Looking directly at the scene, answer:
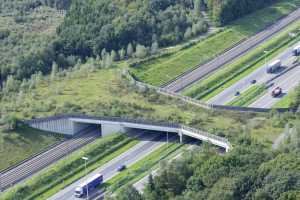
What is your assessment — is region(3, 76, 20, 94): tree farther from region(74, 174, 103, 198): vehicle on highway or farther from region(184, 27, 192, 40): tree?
region(184, 27, 192, 40): tree

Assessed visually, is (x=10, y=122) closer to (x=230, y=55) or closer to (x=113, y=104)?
(x=113, y=104)

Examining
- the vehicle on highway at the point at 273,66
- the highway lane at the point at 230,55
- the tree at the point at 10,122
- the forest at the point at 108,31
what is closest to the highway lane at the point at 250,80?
the vehicle on highway at the point at 273,66

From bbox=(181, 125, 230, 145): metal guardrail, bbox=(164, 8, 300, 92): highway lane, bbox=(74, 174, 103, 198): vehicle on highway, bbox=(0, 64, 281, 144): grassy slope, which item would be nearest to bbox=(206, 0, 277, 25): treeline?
bbox=(164, 8, 300, 92): highway lane

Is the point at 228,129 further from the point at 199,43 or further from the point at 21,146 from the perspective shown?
the point at 199,43

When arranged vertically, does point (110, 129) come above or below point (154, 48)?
below

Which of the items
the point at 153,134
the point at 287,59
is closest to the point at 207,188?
the point at 153,134

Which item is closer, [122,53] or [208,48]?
[122,53]

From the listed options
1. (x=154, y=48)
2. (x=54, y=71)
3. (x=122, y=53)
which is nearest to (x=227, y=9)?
(x=154, y=48)
